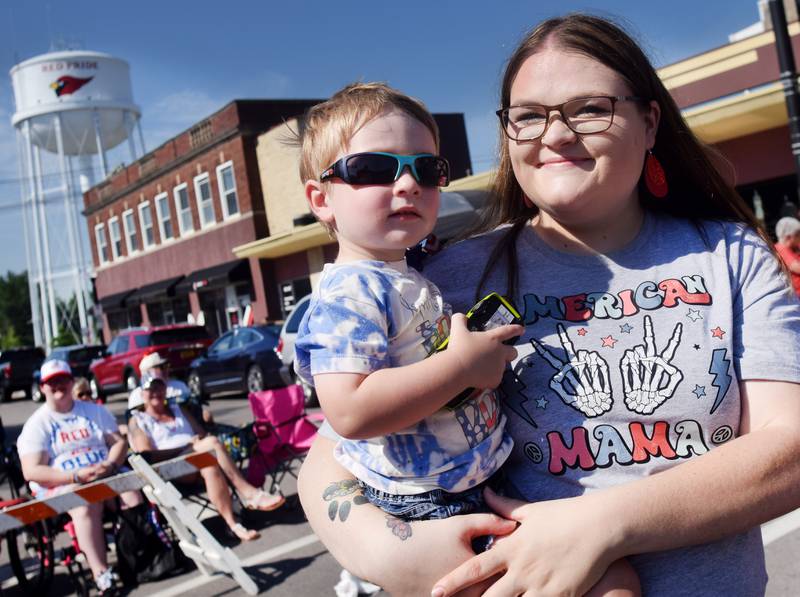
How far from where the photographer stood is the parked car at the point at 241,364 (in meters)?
15.5

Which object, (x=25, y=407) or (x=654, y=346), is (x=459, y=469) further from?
(x=25, y=407)

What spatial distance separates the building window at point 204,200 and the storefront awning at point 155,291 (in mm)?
2893

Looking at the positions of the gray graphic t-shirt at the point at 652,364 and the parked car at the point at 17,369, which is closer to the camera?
the gray graphic t-shirt at the point at 652,364

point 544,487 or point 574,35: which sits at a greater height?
point 574,35

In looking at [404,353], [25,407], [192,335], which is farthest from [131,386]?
[404,353]

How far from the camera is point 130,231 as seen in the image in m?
36.6

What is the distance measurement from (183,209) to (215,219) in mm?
2895

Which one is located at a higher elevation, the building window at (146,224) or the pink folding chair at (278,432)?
the building window at (146,224)

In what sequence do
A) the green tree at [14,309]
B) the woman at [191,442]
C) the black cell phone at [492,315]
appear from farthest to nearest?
the green tree at [14,309]
the woman at [191,442]
the black cell phone at [492,315]

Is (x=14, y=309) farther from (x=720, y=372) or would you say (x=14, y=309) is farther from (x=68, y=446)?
(x=720, y=372)

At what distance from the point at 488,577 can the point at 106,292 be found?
136ft

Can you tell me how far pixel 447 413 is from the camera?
5.05 ft

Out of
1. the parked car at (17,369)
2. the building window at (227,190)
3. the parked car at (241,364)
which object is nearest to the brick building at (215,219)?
the building window at (227,190)

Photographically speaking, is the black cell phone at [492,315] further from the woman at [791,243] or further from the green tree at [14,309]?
the green tree at [14,309]
